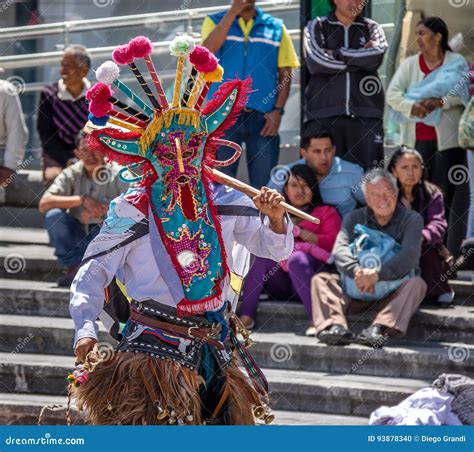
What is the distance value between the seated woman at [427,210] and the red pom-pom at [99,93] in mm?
3330

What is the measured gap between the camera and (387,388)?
27.5 ft

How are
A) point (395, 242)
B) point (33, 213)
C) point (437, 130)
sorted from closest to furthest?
1. point (395, 242)
2. point (437, 130)
3. point (33, 213)

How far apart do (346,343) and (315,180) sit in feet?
3.70

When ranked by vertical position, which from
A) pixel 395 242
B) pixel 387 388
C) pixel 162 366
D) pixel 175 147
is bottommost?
pixel 387 388

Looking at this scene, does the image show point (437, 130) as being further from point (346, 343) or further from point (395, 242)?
point (346, 343)

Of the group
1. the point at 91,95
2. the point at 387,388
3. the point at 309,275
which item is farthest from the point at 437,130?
the point at 91,95

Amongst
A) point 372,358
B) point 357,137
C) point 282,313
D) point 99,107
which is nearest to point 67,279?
point 282,313

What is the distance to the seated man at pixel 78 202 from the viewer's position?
9.45 m

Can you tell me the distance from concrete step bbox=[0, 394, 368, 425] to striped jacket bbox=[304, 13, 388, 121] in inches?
83.7

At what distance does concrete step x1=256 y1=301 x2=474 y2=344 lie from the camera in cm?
890

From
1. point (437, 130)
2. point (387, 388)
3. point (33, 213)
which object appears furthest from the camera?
point (33, 213)

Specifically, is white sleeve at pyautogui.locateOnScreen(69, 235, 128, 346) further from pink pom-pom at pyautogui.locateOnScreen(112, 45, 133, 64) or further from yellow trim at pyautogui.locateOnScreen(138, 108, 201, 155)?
pink pom-pom at pyautogui.locateOnScreen(112, 45, 133, 64)

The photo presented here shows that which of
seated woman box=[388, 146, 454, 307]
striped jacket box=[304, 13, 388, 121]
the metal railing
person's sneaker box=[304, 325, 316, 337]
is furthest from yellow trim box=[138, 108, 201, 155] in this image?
the metal railing

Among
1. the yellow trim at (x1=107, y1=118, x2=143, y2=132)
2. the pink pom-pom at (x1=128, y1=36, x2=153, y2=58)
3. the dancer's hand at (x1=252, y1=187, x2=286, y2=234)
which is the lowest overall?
the dancer's hand at (x1=252, y1=187, x2=286, y2=234)
